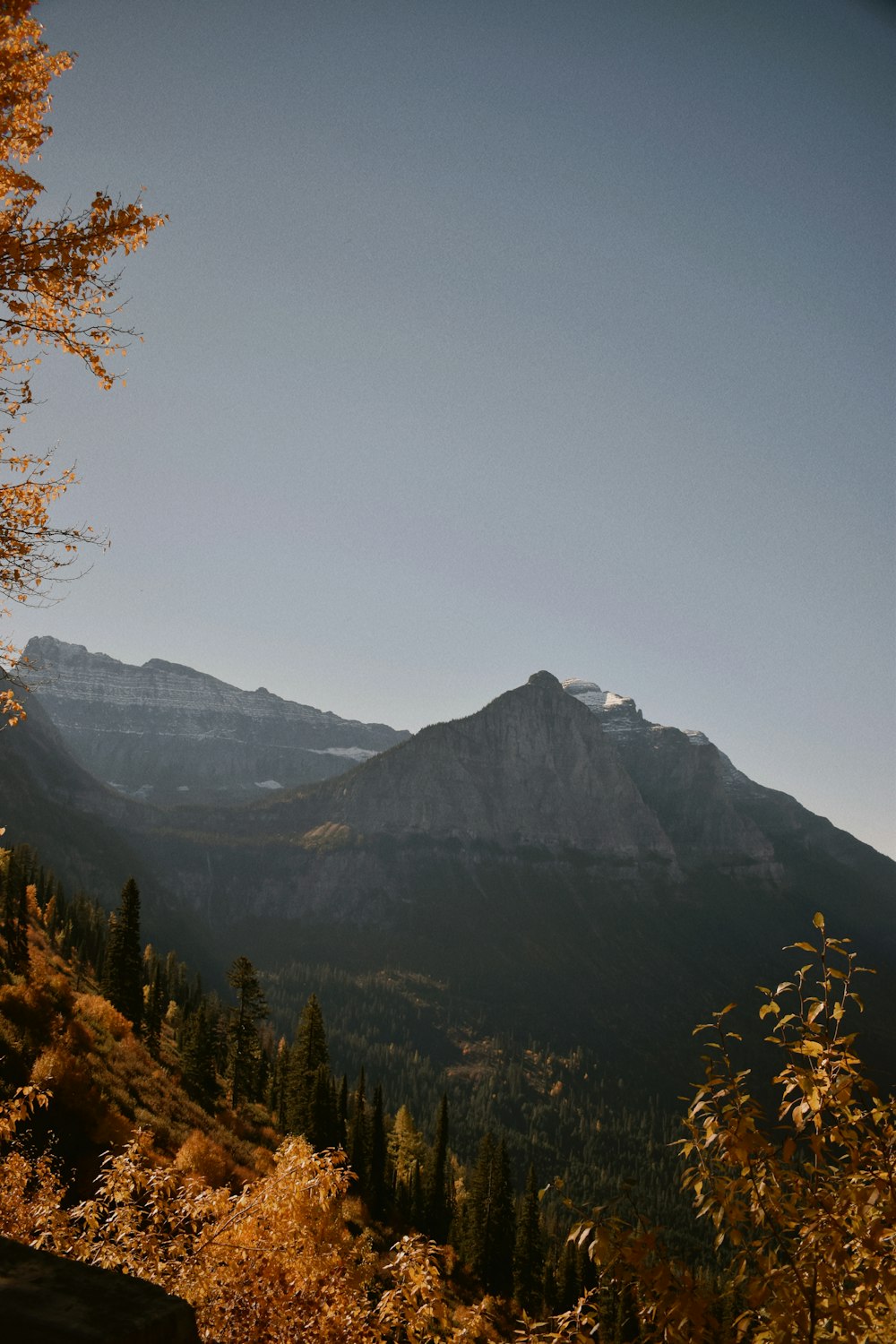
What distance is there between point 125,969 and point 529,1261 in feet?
171

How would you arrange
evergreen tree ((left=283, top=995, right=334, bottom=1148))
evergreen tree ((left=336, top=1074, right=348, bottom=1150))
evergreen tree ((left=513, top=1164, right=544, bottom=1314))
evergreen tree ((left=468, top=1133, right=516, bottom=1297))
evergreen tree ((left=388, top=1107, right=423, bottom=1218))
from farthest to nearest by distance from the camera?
evergreen tree ((left=388, top=1107, right=423, bottom=1218)), evergreen tree ((left=513, top=1164, right=544, bottom=1314)), evergreen tree ((left=468, top=1133, right=516, bottom=1297)), evergreen tree ((left=336, top=1074, right=348, bottom=1150)), evergreen tree ((left=283, top=995, right=334, bottom=1148))

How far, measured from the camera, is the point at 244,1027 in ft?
213

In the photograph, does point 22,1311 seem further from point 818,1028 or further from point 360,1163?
point 360,1163

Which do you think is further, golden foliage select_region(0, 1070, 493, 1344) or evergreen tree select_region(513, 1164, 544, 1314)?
evergreen tree select_region(513, 1164, 544, 1314)

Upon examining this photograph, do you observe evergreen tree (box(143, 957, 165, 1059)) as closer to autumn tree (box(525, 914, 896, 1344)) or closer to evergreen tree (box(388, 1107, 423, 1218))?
evergreen tree (box(388, 1107, 423, 1218))

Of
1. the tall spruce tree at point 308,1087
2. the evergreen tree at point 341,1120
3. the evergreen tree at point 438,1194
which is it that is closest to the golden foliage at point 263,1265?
the tall spruce tree at point 308,1087

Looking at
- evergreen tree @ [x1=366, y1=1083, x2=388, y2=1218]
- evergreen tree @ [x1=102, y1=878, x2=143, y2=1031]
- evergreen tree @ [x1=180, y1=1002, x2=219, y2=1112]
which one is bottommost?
evergreen tree @ [x1=366, y1=1083, x2=388, y2=1218]

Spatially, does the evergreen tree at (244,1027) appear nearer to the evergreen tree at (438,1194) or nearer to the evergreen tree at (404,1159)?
the evergreen tree at (404,1159)

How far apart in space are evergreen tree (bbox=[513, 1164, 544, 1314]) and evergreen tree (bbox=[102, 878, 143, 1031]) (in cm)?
4187

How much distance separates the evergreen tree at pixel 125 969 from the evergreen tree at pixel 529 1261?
41.9m

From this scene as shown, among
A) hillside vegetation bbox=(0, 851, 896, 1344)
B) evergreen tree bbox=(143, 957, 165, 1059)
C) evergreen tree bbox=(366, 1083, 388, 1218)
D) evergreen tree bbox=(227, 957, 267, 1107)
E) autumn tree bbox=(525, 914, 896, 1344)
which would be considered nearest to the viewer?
autumn tree bbox=(525, 914, 896, 1344)

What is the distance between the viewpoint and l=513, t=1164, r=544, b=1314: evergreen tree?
6812 centimetres

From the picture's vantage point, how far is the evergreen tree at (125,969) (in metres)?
55.5

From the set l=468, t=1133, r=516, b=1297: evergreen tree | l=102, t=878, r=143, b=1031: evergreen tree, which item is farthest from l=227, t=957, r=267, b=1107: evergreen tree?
l=468, t=1133, r=516, b=1297: evergreen tree
